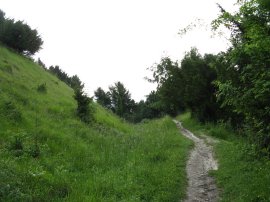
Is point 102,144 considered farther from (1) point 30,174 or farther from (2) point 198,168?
(1) point 30,174

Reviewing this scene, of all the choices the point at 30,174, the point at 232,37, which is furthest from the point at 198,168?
the point at 30,174

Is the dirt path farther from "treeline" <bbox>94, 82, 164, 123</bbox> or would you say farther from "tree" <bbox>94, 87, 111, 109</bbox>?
"tree" <bbox>94, 87, 111, 109</bbox>

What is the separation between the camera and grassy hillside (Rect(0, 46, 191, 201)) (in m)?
10.2

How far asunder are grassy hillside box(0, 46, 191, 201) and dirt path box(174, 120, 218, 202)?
387 mm

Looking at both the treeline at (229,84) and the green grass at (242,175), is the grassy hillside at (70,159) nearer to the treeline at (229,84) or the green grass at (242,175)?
the green grass at (242,175)

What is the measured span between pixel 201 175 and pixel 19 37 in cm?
2355

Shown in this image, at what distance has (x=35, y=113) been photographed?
18.3 meters

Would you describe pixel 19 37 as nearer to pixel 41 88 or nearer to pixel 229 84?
pixel 41 88

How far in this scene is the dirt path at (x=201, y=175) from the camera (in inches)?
464

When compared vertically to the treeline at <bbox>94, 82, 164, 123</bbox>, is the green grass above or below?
below

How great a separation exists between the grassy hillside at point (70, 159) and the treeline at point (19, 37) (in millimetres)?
10050

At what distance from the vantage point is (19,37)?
108ft

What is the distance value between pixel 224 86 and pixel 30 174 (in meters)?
6.50

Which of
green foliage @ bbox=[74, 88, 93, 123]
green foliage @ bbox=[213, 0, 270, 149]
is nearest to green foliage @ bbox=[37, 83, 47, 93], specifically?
green foliage @ bbox=[74, 88, 93, 123]
